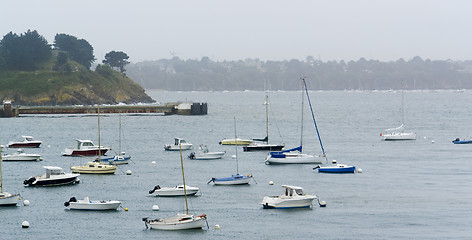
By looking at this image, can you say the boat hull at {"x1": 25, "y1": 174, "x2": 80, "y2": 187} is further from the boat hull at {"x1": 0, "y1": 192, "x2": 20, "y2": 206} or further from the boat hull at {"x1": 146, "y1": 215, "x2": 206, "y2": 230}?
the boat hull at {"x1": 146, "y1": 215, "x2": 206, "y2": 230}

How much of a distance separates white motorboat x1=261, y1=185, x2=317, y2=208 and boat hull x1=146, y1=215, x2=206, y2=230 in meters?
8.45

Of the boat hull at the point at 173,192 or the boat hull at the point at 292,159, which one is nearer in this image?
the boat hull at the point at 173,192

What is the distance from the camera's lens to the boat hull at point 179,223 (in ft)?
169

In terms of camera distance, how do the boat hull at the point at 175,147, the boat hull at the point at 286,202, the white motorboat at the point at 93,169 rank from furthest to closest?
1. the boat hull at the point at 175,147
2. the white motorboat at the point at 93,169
3. the boat hull at the point at 286,202

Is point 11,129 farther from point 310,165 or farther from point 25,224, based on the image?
point 25,224

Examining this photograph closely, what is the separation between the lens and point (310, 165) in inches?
3381

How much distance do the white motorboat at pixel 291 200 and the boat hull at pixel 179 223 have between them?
8.45 meters

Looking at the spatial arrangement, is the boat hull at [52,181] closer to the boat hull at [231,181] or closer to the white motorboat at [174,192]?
the white motorboat at [174,192]

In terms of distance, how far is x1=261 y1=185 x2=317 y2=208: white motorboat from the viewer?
59.0 m

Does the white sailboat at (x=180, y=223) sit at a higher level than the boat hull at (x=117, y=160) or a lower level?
lower

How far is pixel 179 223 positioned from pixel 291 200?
35.8ft

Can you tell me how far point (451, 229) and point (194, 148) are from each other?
59.6m

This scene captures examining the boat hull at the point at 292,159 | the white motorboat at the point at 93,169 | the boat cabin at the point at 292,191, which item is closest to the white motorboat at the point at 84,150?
the white motorboat at the point at 93,169

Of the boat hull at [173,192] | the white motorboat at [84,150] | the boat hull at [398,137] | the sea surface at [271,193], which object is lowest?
the sea surface at [271,193]
